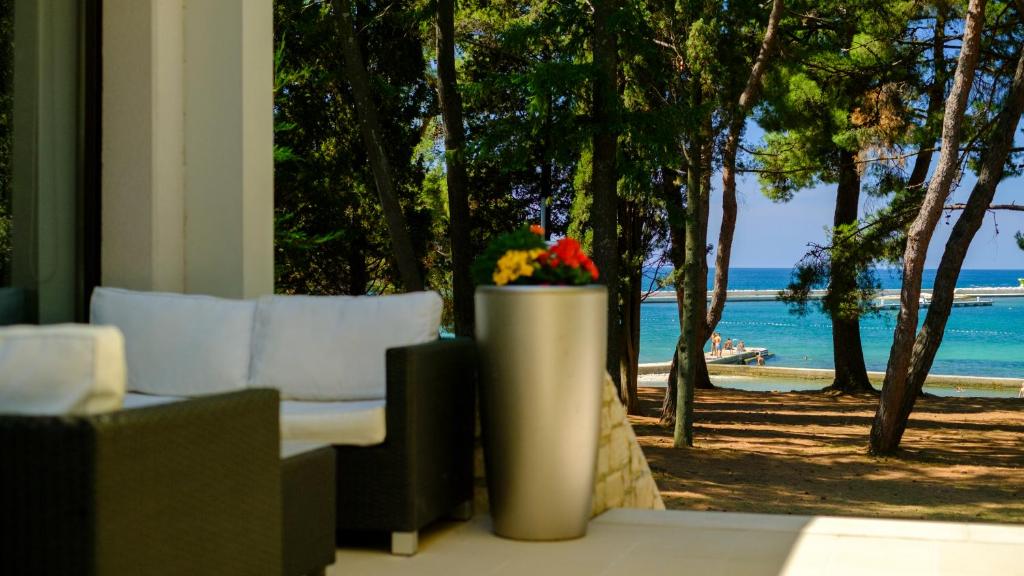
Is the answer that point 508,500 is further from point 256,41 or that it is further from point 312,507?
point 256,41

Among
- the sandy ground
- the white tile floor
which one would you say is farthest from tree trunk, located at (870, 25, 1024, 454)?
the white tile floor

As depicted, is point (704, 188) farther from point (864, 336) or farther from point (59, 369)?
point (864, 336)

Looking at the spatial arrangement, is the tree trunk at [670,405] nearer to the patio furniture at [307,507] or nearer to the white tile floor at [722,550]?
the white tile floor at [722,550]

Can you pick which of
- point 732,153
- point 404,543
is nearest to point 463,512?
point 404,543

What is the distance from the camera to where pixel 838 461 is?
1159 centimetres

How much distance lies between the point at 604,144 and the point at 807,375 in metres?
16.2

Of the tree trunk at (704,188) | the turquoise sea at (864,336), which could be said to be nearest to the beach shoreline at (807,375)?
the turquoise sea at (864,336)

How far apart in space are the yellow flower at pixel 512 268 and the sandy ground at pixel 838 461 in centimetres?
633

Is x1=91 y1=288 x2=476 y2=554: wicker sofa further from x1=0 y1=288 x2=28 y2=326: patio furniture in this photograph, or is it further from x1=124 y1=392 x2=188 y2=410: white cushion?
x1=0 y1=288 x2=28 y2=326: patio furniture

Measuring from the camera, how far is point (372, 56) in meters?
15.3

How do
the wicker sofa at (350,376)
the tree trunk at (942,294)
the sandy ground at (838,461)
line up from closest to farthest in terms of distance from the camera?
the wicker sofa at (350,376) < the sandy ground at (838,461) < the tree trunk at (942,294)

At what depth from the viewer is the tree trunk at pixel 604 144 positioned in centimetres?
1098

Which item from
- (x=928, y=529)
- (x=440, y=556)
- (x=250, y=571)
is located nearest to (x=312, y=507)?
(x=250, y=571)

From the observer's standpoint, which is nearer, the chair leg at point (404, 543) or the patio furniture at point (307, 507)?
the patio furniture at point (307, 507)
